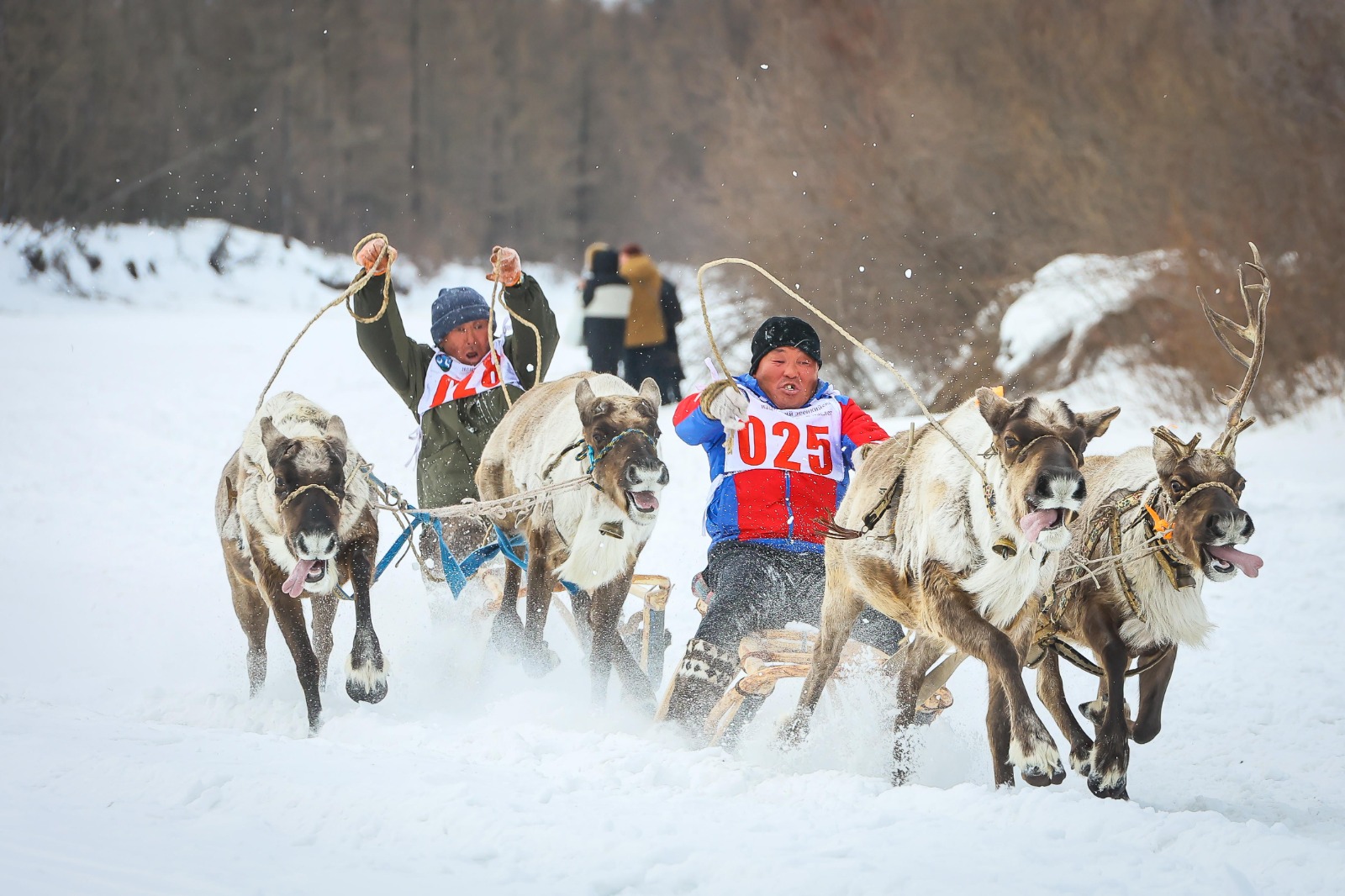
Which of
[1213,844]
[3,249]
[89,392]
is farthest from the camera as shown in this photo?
[3,249]

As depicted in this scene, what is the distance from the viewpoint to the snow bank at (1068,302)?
41.6 ft

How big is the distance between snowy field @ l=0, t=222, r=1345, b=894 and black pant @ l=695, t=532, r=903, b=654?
0.39m

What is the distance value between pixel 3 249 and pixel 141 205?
22.4 ft

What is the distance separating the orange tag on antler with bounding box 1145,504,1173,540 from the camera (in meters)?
4.04

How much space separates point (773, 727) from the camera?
15.7 feet

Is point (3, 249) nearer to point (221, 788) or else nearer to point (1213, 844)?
point (221, 788)

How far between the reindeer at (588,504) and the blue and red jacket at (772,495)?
0.76ft

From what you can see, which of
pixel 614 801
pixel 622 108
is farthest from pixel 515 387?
pixel 622 108

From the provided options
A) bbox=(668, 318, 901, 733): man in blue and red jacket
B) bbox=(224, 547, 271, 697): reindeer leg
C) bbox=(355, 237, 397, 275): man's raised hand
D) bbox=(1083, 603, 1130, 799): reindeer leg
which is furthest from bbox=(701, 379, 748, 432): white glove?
bbox=(224, 547, 271, 697): reindeer leg

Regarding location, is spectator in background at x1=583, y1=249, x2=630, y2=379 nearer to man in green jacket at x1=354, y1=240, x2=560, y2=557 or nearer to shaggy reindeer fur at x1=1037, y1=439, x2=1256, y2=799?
man in green jacket at x1=354, y1=240, x2=560, y2=557

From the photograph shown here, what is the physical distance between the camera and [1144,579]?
4215mm

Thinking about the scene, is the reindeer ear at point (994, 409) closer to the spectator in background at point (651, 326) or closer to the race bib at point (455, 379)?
the race bib at point (455, 379)

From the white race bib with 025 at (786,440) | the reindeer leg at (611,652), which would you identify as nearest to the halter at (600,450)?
the white race bib with 025 at (786,440)

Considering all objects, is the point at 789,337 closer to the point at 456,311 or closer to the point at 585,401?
the point at 585,401
